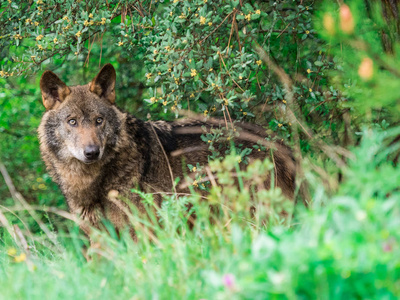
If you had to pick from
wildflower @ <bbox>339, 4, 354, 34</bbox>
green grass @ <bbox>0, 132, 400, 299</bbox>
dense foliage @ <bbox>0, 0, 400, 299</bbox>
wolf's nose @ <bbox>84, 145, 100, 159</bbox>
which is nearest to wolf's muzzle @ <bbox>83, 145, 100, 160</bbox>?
wolf's nose @ <bbox>84, 145, 100, 159</bbox>

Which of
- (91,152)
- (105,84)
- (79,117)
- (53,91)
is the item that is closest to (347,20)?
(91,152)

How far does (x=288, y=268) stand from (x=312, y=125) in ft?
12.9

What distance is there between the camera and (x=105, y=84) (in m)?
4.77

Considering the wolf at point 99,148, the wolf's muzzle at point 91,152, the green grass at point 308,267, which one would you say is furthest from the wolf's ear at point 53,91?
the green grass at point 308,267

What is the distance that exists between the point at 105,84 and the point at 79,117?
1.62 ft

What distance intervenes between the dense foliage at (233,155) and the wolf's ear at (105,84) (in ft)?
0.69

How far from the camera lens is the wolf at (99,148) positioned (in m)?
4.48

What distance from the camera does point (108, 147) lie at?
4.59m

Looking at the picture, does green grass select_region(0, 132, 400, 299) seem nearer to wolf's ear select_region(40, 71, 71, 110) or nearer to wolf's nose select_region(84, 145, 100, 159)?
wolf's nose select_region(84, 145, 100, 159)

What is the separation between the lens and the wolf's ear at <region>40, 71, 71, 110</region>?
4621 mm

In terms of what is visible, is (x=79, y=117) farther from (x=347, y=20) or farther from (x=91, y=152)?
(x=347, y=20)

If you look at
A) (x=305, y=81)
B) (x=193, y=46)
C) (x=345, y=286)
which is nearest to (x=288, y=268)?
(x=345, y=286)

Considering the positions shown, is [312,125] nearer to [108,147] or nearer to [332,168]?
[332,168]

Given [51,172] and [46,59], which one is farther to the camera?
[51,172]
